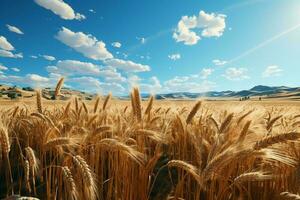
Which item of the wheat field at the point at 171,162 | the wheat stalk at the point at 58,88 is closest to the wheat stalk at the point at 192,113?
the wheat field at the point at 171,162

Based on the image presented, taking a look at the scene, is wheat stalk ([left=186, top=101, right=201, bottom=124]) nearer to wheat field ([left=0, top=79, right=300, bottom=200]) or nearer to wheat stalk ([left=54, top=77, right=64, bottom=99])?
wheat field ([left=0, top=79, right=300, bottom=200])

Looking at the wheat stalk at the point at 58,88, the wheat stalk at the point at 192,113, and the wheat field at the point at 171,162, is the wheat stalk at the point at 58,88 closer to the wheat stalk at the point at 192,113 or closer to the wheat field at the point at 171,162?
the wheat field at the point at 171,162

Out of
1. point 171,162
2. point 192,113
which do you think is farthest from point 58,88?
point 171,162

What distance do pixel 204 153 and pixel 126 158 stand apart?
0.87 metres

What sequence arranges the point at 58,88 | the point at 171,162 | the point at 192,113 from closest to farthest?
the point at 171,162 → the point at 192,113 → the point at 58,88

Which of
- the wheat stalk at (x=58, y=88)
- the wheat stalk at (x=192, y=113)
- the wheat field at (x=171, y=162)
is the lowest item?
the wheat field at (x=171, y=162)

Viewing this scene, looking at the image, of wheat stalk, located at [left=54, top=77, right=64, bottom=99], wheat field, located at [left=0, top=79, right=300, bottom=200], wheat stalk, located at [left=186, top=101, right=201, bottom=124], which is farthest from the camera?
wheat stalk, located at [left=54, top=77, right=64, bottom=99]

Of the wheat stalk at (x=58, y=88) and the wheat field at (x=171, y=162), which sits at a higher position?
the wheat stalk at (x=58, y=88)

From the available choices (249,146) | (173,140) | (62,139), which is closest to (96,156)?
(62,139)

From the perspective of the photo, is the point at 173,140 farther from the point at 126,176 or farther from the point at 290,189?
the point at 290,189

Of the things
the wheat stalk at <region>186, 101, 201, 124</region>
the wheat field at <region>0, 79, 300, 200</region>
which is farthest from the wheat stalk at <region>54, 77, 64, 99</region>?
the wheat stalk at <region>186, 101, 201, 124</region>

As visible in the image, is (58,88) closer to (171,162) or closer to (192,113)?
(192,113)

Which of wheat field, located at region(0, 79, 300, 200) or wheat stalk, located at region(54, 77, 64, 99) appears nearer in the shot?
wheat field, located at region(0, 79, 300, 200)

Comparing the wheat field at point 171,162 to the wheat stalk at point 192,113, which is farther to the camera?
the wheat stalk at point 192,113
